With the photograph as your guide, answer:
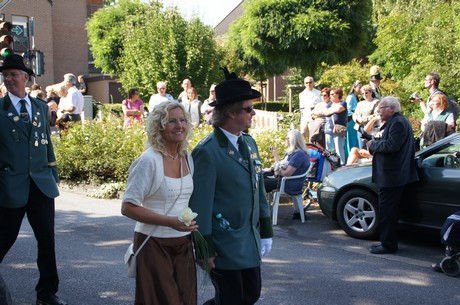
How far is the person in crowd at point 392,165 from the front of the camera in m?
6.87

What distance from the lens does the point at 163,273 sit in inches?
141

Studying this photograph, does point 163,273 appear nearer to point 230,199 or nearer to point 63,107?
point 230,199

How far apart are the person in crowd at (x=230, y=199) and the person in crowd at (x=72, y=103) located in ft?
33.2

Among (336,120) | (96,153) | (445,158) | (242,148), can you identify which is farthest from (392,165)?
(96,153)

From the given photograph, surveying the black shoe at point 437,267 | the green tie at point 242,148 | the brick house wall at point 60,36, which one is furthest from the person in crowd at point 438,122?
the brick house wall at point 60,36

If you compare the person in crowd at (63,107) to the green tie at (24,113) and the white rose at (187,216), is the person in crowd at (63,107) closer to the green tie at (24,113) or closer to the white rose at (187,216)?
the green tie at (24,113)

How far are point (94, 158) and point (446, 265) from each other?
7.45 metres

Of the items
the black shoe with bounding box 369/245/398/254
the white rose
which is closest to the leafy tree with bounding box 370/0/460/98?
the black shoe with bounding box 369/245/398/254

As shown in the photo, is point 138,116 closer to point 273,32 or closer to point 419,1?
point 273,32

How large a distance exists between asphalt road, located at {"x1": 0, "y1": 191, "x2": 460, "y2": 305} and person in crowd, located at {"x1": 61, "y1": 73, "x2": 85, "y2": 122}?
506 centimetres

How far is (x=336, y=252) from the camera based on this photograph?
717cm

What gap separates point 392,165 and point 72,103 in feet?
28.4

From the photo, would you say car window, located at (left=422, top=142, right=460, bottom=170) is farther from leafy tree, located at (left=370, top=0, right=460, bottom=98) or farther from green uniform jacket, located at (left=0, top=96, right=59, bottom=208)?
leafy tree, located at (left=370, top=0, right=460, bottom=98)

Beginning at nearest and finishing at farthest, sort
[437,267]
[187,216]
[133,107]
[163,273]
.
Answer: [187,216] → [163,273] → [437,267] → [133,107]
